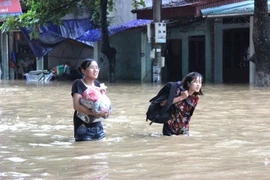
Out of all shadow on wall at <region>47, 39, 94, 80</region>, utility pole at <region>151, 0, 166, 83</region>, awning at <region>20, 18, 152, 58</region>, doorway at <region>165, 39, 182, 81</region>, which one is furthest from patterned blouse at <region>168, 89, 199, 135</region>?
shadow on wall at <region>47, 39, 94, 80</region>

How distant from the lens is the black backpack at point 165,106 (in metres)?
6.17

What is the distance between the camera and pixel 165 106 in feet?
20.3

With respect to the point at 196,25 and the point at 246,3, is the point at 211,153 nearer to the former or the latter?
the point at 246,3

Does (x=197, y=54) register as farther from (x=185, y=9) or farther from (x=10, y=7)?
(x=10, y=7)

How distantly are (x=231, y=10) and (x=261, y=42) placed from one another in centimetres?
268

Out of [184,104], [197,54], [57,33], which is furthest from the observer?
[57,33]

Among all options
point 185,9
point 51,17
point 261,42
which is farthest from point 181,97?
point 51,17

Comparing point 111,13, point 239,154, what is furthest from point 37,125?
point 111,13

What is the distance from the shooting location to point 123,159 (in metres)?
5.20

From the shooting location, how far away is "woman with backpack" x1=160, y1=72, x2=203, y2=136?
20.3 ft

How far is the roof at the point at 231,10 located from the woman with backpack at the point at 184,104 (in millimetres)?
12823

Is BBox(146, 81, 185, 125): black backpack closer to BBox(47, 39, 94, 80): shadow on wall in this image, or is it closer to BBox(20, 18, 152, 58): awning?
BBox(20, 18, 152, 58): awning

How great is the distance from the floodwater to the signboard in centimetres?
1709

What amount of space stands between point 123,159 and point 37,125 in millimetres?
3678
